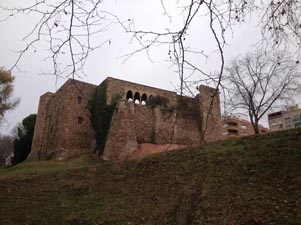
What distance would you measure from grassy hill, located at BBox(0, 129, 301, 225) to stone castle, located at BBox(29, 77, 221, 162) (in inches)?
315

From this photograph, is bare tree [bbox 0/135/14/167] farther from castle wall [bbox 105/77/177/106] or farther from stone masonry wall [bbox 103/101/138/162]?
stone masonry wall [bbox 103/101/138/162]

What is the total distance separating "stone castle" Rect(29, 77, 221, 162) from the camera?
21.0m

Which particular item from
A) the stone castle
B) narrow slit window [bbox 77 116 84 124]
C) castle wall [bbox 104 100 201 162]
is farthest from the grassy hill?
narrow slit window [bbox 77 116 84 124]

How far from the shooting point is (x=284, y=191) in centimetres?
790

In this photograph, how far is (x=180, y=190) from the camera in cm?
→ 962

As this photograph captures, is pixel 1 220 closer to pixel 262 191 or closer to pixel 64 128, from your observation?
pixel 262 191

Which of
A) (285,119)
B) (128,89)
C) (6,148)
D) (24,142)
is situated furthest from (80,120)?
(285,119)

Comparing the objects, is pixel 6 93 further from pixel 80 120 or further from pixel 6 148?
pixel 6 148

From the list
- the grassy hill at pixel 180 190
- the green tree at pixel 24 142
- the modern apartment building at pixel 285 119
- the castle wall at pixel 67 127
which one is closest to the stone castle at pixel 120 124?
the castle wall at pixel 67 127

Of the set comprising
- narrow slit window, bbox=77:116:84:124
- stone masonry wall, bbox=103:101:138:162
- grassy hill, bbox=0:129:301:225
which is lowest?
grassy hill, bbox=0:129:301:225

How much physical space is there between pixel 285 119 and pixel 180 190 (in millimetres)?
46666

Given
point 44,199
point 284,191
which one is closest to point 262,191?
point 284,191

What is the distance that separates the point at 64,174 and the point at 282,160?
799cm

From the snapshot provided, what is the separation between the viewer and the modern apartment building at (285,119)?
163 ft
